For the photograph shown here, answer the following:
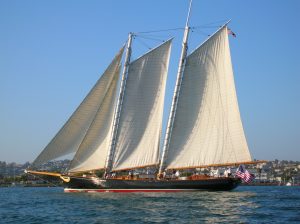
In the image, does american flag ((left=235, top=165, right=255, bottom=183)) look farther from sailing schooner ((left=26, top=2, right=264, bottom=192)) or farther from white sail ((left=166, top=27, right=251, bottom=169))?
white sail ((left=166, top=27, right=251, bottom=169))

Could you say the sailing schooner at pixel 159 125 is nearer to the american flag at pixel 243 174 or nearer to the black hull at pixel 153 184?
the black hull at pixel 153 184

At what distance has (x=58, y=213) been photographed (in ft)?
117

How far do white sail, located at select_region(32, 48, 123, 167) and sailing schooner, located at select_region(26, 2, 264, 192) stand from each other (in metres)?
0.11

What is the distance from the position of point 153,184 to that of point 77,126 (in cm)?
1018

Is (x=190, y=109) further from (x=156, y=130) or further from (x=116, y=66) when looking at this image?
(x=116, y=66)

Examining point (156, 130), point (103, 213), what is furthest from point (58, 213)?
point (156, 130)

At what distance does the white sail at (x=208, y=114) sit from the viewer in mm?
54219

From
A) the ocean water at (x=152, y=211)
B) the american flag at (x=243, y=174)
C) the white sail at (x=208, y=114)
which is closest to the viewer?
the ocean water at (x=152, y=211)

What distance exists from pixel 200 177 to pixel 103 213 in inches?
887

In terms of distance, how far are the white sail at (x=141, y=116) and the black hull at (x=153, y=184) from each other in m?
2.29

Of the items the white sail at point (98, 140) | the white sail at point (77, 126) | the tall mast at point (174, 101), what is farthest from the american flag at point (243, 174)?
the white sail at point (77, 126)

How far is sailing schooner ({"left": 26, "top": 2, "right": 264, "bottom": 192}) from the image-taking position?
5419 centimetres

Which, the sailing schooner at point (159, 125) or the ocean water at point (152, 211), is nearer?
the ocean water at point (152, 211)

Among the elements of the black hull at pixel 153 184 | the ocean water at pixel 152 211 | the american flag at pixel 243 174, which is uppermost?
the american flag at pixel 243 174
